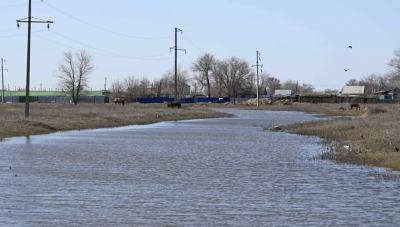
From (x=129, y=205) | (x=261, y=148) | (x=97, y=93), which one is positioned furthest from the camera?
(x=97, y=93)

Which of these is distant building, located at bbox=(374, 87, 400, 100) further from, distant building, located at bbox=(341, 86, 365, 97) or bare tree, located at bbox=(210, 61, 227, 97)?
bare tree, located at bbox=(210, 61, 227, 97)

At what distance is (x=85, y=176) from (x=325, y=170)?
724 cm

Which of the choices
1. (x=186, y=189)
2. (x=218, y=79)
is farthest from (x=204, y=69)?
(x=186, y=189)

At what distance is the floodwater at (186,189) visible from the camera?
40.9 feet

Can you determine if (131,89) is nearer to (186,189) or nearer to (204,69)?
(204,69)

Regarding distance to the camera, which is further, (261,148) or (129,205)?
(261,148)

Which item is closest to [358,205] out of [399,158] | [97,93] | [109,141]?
[399,158]

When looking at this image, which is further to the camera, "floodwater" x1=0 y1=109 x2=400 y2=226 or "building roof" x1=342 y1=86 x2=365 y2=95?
"building roof" x1=342 y1=86 x2=365 y2=95

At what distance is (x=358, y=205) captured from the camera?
1401 centimetres

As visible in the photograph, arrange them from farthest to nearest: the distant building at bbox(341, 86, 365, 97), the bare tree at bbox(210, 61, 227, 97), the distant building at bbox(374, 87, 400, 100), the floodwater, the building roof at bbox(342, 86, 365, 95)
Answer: the bare tree at bbox(210, 61, 227, 97), the building roof at bbox(342, 86, 365, 95), the distant building at bbox(341, 86, 365, 97), the distant building at bbox(374, 87, 400, 100), the floodwater

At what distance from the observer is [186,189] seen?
53.0 feet

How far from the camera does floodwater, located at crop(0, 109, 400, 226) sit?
1246 cm

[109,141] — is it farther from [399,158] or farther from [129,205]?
[129,205]

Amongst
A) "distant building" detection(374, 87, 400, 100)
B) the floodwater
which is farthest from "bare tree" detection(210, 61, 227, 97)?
the floodwater
